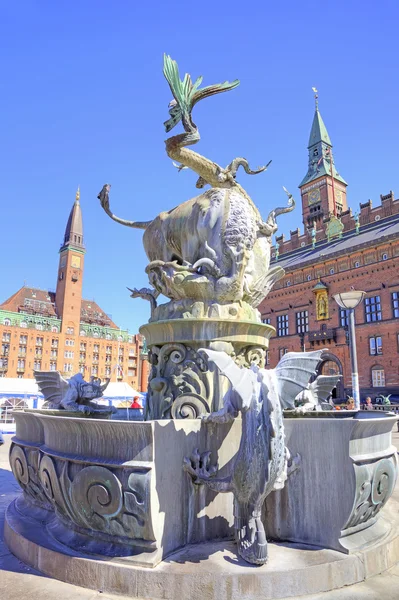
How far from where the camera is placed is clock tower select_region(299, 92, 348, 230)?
6100 centimetres

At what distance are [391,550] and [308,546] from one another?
679 millimetres

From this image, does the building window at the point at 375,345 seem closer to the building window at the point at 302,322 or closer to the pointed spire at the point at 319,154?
the building window at the point at 302,322

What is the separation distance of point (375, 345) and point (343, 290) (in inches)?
236

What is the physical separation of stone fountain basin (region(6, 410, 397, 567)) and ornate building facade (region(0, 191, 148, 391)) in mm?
72307

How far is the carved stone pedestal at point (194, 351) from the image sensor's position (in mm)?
4766

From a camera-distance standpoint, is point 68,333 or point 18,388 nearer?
point 18,388

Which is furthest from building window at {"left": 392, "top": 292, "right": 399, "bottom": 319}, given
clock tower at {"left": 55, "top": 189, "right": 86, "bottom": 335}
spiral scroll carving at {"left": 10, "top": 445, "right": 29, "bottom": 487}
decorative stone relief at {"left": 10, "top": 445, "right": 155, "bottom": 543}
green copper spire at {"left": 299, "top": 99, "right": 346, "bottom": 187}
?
clock tower at {"left": 55, "top": 189, "right": 86, "bottom": 335}

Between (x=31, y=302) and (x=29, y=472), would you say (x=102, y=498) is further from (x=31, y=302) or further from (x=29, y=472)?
(x=31, y=302)

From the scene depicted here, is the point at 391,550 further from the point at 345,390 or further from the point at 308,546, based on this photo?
the point at 345,390

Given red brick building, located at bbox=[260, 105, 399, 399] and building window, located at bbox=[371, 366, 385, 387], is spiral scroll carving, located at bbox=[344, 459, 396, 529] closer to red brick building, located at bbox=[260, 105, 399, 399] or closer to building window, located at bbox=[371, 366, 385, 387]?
red brick building, located at bbox=[260, 105, 399, 399]

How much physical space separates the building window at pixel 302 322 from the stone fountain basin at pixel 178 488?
139 ft

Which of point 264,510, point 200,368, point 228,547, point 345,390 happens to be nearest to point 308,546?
point 264,510

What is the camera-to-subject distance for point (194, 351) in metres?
5.02

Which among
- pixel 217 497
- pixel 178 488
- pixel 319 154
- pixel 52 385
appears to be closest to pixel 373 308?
pixel 319 154
